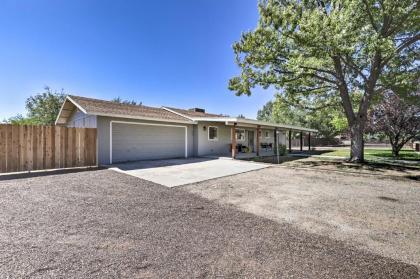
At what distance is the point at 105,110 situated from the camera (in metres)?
10.8

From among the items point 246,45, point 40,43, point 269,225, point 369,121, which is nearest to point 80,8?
point 40,43

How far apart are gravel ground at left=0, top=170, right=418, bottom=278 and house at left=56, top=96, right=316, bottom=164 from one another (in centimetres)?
607

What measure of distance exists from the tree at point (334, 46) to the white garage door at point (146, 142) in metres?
5.12

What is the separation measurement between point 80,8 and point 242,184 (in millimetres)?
11771

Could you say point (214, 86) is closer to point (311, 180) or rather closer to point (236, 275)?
point (311, 180)

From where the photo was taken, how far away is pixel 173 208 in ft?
14.7

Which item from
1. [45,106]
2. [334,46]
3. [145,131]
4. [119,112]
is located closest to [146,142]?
[145,131]

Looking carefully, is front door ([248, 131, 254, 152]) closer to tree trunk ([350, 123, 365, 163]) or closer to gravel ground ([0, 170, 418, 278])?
tree trunk ([350, 123, 365, 163])

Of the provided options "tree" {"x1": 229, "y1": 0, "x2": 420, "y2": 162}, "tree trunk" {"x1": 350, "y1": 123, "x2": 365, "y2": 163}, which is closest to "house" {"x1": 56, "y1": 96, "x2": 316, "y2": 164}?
"tree" {"x1": 229, "y1": 0, "x2": 420, "y2": 162}

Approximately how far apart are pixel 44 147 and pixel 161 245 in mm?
8444

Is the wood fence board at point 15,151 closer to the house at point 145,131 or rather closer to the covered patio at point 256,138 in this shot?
the house at point 145,131

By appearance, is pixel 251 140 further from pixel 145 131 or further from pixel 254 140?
pixel 145 131

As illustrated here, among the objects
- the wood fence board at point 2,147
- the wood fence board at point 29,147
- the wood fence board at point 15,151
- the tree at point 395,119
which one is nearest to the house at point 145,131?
the wood fence board at point 29,147

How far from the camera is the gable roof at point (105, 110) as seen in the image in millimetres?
10389
